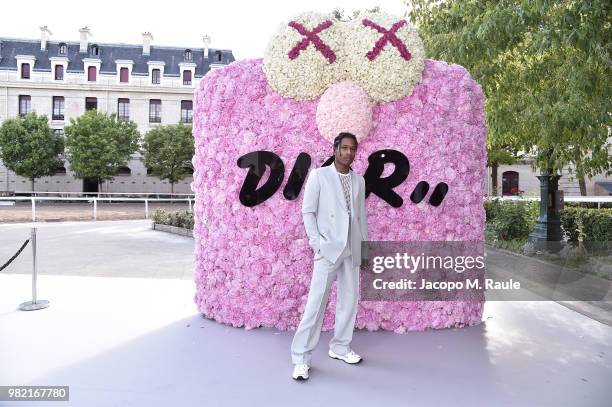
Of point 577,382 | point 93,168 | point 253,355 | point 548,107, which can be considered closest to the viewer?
point 577,382

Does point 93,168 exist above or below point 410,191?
above

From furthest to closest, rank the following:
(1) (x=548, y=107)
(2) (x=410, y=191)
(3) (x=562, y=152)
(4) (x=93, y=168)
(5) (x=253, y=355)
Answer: (4) (x=93, y=168) < (3) (x=562, y=152) < (1) (x=548, y=107) < (2) (x=410, y=191) < (5) (x=253, y=355)

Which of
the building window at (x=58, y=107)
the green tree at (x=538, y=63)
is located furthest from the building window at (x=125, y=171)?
the green tree at (x=538, y=63)

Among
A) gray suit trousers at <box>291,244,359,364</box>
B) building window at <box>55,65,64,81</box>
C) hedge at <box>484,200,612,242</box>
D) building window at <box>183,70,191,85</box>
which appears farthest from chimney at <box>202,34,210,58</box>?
gray suit trousers at <box>291,244,359,364</box>

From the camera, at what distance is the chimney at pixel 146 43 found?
139 ft

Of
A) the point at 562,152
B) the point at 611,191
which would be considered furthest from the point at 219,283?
the point at 611,191

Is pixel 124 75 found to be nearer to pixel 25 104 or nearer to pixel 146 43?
pixel 146 43

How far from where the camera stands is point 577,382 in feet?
11.9

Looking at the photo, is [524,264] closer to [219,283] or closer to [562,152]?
[562,152]

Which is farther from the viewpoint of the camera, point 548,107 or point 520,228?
point 520,228

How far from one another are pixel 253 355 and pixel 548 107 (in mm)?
6663

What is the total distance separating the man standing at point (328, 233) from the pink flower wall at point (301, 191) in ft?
3.44

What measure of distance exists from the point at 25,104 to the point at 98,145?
35.1ft

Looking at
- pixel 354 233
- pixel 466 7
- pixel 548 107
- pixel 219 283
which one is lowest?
pixel 219 283
